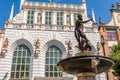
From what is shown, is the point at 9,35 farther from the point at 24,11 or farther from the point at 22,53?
the point at 24,11

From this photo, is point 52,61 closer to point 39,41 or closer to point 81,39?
point 39,41

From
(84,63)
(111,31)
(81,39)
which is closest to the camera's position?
(84,63)

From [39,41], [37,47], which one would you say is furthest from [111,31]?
[37,47]

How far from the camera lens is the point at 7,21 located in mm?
27141

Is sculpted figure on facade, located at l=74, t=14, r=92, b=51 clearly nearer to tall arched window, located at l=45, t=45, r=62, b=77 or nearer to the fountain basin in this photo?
the fountain basin

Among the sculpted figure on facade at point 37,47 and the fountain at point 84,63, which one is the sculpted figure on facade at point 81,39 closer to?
the fountain at point 84,63

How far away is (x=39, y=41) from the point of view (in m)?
26.3

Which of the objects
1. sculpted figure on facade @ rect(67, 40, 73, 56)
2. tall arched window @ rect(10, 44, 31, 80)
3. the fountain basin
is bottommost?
the fountain basin

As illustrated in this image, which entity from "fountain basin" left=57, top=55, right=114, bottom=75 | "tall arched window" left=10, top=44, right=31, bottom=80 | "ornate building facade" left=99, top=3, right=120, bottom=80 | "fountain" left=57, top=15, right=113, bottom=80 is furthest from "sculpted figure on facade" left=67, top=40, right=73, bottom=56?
"fountain basin" left=57, top=55, right=114, bottom=75

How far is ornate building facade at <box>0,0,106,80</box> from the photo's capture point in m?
24.8

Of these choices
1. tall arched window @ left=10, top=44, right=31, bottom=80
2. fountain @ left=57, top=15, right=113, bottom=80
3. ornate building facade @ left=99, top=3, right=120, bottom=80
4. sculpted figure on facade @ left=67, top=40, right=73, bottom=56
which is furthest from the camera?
ornate building facade @ left=99, top=3, right=120, bottom=80

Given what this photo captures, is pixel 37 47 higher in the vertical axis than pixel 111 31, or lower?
lower

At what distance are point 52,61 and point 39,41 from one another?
3393 millimetres

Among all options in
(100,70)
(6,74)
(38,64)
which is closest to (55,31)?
(38,64)
